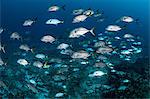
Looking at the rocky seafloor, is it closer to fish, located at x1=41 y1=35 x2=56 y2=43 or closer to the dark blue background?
fish, located at x1=41 y1=35 x2=56 y2=43

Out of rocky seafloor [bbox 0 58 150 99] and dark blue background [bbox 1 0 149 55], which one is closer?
rocky seafloor [bbox 0 58 150 99]

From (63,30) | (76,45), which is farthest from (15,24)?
(76,45)

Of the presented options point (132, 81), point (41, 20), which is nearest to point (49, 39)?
point (132, 81)

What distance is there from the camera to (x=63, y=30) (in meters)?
30.3

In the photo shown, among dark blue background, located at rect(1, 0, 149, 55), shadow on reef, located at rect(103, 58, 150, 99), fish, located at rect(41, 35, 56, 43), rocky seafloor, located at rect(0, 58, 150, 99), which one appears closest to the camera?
fish, located at rect(41, 35, 56, 43)

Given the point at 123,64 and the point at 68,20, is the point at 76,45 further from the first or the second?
the point at 68,20

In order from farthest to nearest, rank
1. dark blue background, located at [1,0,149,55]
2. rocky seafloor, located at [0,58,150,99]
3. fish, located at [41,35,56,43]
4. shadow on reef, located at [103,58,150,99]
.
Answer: dark blue background, located at [1,0,149,55]
shadow on reef, located at [103,58,150,99]
rocky seafloor, located at [0,58,150,99]
fish, located at [41,35,56,43]

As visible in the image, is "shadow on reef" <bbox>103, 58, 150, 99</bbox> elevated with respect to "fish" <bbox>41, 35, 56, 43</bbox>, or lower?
lower

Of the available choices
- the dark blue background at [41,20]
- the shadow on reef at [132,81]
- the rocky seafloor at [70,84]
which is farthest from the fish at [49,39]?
the dark blue background at [41,20]

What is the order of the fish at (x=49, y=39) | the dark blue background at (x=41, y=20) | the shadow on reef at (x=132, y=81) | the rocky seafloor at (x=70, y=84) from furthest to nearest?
1. the dark blue background at (x=41, y=20)
2. the shadow on reef at (x=132, y=81)
3. the rocky seafloor at (x=70, y=84)
4. the fish at (x=49, y=39)

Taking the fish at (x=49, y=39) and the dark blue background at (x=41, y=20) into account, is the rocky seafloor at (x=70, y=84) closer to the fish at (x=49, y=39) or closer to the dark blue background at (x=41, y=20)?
the fish at (x=49, y=39)

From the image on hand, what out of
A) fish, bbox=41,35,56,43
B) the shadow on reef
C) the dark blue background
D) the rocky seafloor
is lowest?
the dark blue background

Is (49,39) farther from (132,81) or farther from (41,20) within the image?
(41,20)

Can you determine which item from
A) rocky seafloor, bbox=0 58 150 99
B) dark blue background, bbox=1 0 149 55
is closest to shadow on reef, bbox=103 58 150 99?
rocky seafloor, bbox=0 58 150 99
